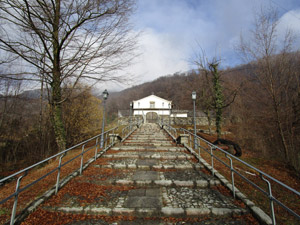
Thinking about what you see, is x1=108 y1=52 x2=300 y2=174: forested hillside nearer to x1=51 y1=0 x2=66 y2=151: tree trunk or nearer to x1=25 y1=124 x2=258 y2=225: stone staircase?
A: x1=51 y1=0 x2=66 y2=151: tree trunk

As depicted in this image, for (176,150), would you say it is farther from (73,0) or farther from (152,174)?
(73,0)

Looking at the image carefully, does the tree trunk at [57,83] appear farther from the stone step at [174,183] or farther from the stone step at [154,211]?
the stone step at [154,211]

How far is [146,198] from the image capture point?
11.1 ft

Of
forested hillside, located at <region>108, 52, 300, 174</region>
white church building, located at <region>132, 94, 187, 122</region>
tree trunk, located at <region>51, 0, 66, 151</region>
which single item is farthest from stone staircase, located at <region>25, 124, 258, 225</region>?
white church building, located at <region>132, 94, 187, 122</region>

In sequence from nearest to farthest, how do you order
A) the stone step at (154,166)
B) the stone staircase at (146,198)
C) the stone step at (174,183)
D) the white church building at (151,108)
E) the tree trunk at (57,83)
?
the stone staircase at (146,198) < the stone step at (174,183) < the stone step at (154,166) < the tree trunk at (57,83) < the white church building at (151,108)

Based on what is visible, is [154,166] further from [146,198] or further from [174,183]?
[146,198]

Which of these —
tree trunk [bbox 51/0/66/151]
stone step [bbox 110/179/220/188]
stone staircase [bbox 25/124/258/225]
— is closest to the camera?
stone staircase [bbox 25/124/258/225]

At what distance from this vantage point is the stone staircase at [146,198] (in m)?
2.84

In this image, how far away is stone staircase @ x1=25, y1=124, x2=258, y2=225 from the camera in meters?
2.84

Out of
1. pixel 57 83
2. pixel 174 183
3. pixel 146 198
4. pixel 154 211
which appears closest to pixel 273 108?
pixel 174 183

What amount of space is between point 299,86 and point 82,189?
42.3 ft

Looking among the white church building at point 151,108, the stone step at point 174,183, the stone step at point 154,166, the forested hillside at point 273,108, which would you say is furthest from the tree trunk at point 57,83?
the white church building at point 151,108

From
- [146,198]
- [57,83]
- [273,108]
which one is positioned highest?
[57,83]

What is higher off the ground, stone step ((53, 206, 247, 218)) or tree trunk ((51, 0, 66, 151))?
tree trunk ((51, 0, 66, 151))
